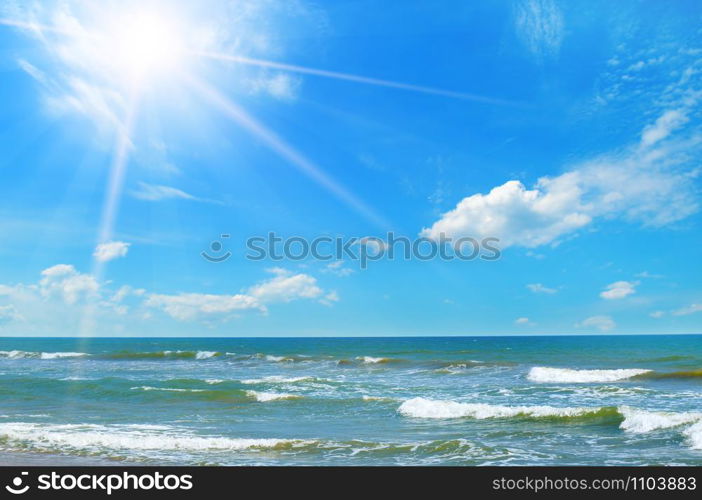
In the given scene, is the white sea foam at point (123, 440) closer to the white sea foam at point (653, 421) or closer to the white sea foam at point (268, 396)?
the white sea foam at point (268, 396)

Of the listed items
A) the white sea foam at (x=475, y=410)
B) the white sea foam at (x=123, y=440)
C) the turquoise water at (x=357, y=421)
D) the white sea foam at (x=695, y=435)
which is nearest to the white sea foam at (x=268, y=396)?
the turquoise water at (x=357, y=421)

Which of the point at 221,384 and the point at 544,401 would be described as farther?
the point at 221,384

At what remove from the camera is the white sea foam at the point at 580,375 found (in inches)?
1236

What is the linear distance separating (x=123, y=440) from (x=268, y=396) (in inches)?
385

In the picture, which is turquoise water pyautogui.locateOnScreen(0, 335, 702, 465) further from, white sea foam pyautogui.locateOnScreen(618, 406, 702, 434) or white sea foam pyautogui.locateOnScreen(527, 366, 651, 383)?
white sea foam pyautogui.locateOnScreen(527, 366, 651, 383)

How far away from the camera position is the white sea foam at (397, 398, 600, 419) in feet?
57.6

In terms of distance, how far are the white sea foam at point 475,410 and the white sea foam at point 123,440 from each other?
6.42 meters

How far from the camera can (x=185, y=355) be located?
60.7 meters

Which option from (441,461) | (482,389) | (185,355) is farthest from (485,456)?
(185,355)

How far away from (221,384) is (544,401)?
54.9 feet
